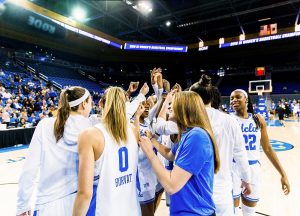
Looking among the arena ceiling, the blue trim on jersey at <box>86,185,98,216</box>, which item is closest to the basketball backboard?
the arena ceiling

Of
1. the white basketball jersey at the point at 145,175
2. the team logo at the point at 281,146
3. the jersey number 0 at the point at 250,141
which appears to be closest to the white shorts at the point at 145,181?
the white basketball jersey at the point at 145,175

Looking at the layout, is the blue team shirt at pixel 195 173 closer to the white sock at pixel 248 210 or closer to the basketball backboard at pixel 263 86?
the white sock at pixel 248 210

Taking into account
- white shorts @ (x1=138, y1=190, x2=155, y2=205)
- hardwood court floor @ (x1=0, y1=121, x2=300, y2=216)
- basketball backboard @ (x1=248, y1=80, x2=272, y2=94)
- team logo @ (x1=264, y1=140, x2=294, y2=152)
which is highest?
basketball backboard @ (x1=248, y1=80, x2=272, y2=94)

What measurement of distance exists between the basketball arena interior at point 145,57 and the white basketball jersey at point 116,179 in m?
0.06

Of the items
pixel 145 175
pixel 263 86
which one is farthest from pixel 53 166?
pixel 263 86

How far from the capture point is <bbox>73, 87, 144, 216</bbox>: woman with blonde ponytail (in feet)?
4.50

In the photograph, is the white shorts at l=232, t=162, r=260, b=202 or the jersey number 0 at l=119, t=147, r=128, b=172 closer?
the jersey number 0 at l=119, t=147, r=128, b=172

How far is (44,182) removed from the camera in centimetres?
171

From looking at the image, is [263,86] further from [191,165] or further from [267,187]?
[191,165]

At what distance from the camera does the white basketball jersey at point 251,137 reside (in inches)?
113

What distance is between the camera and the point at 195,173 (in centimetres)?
131

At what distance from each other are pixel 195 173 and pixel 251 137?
1.89 m

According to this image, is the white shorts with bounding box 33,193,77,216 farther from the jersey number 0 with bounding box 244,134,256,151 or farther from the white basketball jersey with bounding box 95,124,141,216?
the jersey number 0 with bounding box 244,134,256,151

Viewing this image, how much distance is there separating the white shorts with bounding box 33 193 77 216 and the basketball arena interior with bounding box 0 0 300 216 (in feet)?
1.62
